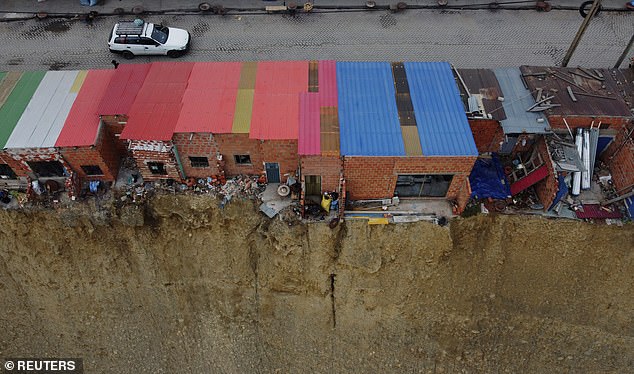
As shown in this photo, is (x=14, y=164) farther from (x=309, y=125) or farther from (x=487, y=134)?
(x=487, y=134)

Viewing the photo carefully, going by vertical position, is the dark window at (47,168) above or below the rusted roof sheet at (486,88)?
below

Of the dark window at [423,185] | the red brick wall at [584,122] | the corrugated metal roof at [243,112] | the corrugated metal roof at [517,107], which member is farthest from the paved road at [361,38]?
the dark window at [423,185]

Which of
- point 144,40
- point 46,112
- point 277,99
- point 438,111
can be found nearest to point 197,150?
point 277,99

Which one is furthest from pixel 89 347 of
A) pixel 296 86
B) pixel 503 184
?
pixel 503 184

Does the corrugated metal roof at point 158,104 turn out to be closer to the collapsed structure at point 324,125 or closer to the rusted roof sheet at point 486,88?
the collapsed structure at point 324,125

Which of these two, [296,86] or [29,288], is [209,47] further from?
[29,288]
